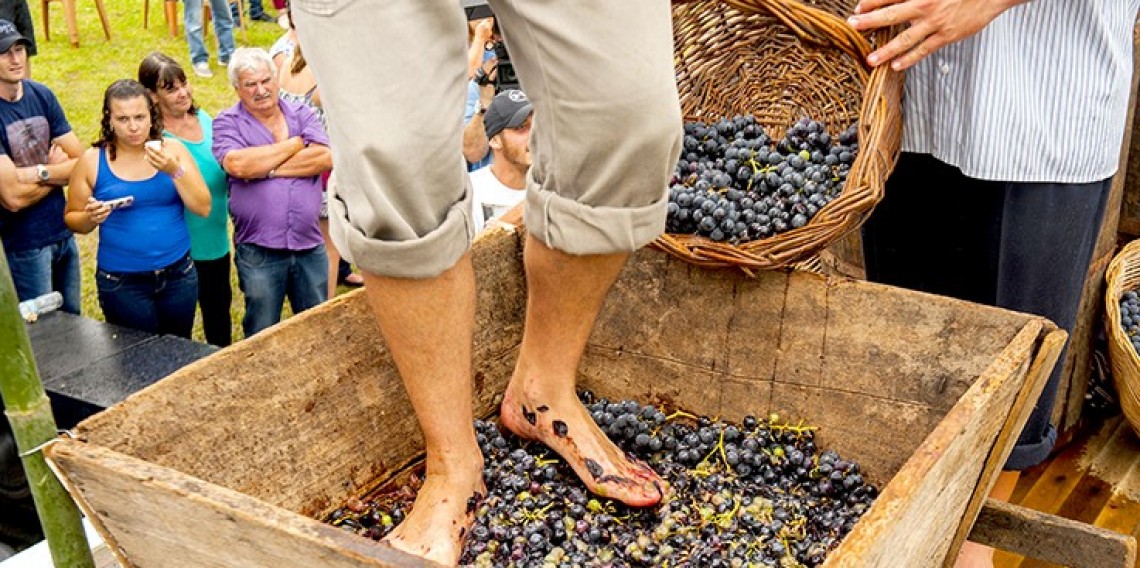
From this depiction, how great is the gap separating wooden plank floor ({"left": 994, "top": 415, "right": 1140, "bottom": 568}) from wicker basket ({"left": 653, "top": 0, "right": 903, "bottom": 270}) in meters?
1.24

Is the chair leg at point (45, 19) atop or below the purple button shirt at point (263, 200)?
below

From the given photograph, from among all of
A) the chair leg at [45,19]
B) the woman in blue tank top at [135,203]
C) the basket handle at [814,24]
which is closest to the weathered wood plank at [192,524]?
the basket handle at [814,24]

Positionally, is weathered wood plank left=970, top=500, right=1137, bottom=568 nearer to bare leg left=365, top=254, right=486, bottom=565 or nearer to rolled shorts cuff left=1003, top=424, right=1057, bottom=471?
rolled shorts cuff left=1003, top=424, right=1057, bottom=471

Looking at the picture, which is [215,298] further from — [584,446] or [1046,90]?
[1046,90]


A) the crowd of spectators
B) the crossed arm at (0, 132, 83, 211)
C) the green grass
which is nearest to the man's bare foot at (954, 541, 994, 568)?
the crowd of spectators

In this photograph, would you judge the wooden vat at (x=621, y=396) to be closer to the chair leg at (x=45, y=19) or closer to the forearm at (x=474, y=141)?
the forearm at (x=474, y=141)

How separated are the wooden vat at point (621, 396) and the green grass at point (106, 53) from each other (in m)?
6.48

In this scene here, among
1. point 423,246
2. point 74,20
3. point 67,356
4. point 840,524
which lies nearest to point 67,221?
point 67,356

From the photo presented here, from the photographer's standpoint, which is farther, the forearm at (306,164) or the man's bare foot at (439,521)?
the forearm at (306,164)

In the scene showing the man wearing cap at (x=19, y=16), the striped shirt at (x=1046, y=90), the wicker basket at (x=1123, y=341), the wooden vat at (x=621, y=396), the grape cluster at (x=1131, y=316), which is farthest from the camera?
the man wearing cap at (x=19, y=16)

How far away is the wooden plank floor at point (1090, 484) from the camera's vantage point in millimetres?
3146

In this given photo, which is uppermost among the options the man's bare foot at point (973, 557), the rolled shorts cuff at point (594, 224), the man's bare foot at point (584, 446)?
the rolled shorts cuff at point (594, 224)

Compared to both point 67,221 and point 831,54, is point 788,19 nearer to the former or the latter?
point 831,54

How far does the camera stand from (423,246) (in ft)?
6.10
